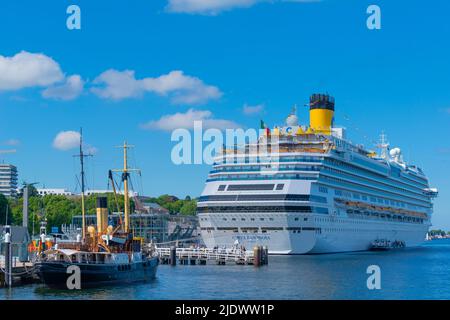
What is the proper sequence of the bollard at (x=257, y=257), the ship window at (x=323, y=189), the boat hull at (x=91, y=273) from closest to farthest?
the boat hull at (x=91, y=273) → the bollard at (x=257, y=257) → the ship window at (x=323, y=189)

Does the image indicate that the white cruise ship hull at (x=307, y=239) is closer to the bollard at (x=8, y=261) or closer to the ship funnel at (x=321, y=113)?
the ship funnel at (x=321, y=113)

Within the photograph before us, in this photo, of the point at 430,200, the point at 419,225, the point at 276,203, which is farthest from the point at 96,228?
the point at 430,200

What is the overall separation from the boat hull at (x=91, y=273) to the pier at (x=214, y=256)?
19.8m

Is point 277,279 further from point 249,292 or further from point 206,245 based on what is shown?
point 206,245

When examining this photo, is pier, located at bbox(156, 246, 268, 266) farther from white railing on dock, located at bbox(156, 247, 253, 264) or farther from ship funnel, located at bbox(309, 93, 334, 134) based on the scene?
ship funnel, located at bbox(309, 93, 334, 134)

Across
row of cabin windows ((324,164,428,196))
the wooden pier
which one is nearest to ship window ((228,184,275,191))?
row of cabin windows ((324,164,428,196))

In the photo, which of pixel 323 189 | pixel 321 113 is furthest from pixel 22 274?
pixel 321 113

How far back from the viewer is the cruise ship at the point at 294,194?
92.3 m

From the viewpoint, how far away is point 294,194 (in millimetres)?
93062

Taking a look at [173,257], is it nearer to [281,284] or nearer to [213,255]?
[213,255]

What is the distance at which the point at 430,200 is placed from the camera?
16075cm

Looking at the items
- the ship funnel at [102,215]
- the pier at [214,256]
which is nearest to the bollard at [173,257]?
the pier at [214,256]

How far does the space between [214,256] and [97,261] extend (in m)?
30.4
